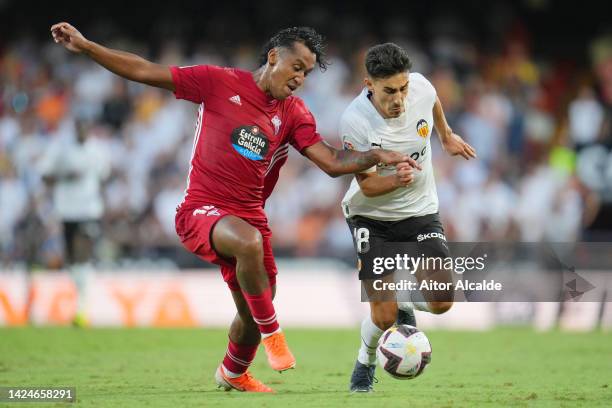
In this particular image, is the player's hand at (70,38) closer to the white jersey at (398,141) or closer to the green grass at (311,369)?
the white jersey at (398,141)

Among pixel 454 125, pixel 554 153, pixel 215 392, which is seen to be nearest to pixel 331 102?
pixel 454 125

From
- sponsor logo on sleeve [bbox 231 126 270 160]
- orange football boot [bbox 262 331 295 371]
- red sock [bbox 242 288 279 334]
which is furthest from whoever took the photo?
sponsor logo on sleeve [bbox 231 126 270 160]

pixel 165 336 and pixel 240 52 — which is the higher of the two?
pixel 240 52

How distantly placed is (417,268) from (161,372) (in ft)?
9.42

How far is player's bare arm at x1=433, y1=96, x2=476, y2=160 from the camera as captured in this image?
8.75 meters

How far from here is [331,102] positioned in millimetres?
19297

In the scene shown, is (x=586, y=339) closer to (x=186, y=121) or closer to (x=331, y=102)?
(x=331, y=102)

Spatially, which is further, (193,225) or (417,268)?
(417,268)

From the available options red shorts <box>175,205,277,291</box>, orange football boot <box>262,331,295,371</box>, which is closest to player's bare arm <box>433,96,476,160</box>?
red shorts <box>175,205,277,291</box>

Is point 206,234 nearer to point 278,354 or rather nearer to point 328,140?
point 278,354

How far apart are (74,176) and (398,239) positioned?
25.4 feet

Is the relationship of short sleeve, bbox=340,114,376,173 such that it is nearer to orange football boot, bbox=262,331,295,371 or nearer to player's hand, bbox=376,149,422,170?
player's hand, bbox=376,149,422,170

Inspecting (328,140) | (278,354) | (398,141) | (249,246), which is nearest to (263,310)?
(278,354)

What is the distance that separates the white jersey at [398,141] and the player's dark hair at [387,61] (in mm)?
415
